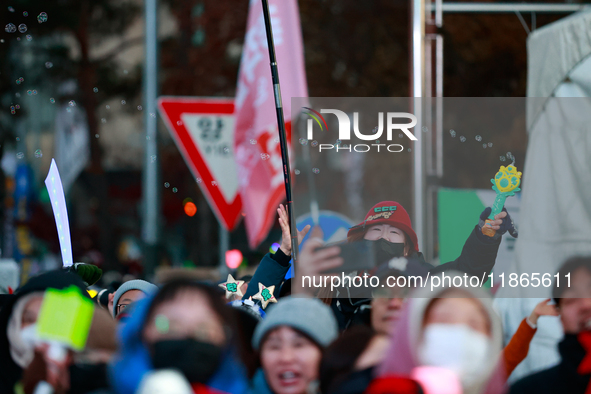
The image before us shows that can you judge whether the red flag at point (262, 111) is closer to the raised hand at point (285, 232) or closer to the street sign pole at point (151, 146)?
the street sign pole at point (151, 146)

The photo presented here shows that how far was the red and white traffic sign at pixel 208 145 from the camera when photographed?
226 inches

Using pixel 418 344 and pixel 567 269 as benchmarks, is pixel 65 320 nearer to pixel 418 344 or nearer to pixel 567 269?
pixel 418 344

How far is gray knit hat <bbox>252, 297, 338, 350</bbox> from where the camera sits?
6.61 feet

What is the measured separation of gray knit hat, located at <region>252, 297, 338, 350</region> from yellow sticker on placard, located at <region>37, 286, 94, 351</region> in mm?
497

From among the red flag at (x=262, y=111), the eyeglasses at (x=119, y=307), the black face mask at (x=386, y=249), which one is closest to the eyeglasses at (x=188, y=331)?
the black face mask at (x=386, y=249)

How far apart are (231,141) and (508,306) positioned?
371 centimetres

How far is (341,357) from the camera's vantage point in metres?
1.87

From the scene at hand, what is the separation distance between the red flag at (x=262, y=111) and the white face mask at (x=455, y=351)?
3.95m

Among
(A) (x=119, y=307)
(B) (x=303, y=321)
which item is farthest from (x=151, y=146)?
(B) (x=303, y=321)

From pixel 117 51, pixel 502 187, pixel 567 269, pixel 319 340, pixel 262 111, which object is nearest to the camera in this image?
pixel 319 340

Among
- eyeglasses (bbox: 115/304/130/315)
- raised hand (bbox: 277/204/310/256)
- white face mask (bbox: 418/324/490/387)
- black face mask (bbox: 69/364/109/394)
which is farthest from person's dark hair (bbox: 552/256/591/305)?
eyeglasses (bbox: 115/304/130/315)

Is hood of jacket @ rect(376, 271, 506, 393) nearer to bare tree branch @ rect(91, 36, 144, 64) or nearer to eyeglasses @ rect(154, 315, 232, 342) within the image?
eyeglasses @ rect(154, 315, 232, 342)

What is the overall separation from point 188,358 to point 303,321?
46cm

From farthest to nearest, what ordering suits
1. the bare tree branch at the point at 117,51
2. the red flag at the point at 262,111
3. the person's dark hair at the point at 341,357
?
the bare tree branch at the point at 117,51 → the red flag at the point at 262,111 → the person's dark hair at the point at 341,357
